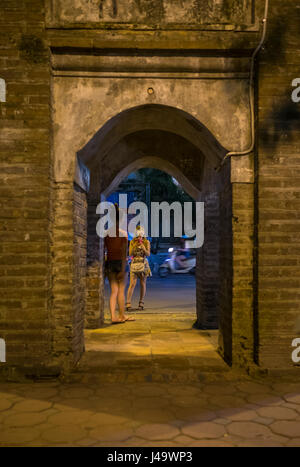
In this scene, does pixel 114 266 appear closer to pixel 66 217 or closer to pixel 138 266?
pixel 138 266

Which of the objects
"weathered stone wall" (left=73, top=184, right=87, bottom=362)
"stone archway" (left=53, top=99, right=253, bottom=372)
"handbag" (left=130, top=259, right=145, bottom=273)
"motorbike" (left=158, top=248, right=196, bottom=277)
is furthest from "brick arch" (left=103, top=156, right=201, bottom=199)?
"motorbike" (left=158, top=248, right=196, bottom=277)

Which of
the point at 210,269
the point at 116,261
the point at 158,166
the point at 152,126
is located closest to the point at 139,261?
the point at 116,261

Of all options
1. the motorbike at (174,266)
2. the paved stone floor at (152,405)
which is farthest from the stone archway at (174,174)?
the motorbike at (174,266)

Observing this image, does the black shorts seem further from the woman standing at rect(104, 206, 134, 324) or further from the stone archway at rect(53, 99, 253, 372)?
the stone archway at rect(53, 99, 253, 372)

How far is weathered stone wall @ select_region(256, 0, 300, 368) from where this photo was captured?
165 inches

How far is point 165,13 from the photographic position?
4277mm

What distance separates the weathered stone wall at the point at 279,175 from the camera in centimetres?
420

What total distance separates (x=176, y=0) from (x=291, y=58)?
1.44 metres

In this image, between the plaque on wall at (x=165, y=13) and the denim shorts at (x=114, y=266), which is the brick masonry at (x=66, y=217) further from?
the denim shorts at (x=114, y=266)

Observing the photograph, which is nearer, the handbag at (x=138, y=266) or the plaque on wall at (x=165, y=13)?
the plaque on wall at (x=165, y=13)

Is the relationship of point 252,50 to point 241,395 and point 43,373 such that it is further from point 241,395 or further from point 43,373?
point 43,373

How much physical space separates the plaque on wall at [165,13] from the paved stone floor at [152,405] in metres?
3.86

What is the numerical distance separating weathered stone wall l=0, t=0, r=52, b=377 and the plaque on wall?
0.53m

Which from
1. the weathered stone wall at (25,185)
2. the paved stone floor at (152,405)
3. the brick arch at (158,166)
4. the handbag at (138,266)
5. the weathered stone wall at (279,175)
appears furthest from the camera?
the handbag at (138,266)
